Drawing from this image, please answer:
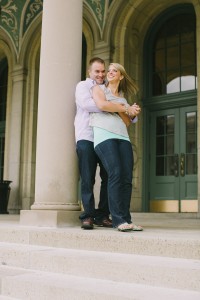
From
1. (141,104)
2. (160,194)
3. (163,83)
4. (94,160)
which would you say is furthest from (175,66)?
(94,160)

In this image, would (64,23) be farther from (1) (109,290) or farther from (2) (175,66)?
(2) (175,66)

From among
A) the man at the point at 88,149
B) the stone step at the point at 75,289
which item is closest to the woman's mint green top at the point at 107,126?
the man at the point at 88,149

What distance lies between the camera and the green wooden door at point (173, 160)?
1041 cm

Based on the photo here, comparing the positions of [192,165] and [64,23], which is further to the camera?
[192,165]

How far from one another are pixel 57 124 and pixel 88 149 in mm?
669

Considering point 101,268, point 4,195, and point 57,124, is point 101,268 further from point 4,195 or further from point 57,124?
point 4,195

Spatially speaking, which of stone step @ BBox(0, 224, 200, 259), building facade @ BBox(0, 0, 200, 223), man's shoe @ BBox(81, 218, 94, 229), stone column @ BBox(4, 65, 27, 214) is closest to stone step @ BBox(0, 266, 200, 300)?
stone step @ BBox(0, 224, 200, 259)

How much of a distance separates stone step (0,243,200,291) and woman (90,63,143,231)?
665 millimetres

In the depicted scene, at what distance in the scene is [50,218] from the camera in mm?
5031

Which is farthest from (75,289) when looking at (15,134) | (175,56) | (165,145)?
(15,134)

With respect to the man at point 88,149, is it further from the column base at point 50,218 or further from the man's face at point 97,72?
the column base at point 50,218

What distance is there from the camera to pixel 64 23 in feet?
18.1

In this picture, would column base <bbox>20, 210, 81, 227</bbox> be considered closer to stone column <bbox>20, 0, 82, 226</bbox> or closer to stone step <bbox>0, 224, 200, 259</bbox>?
stone column <bbox>20, 0, 82, 226</bbox>

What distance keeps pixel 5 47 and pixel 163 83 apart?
551cm
